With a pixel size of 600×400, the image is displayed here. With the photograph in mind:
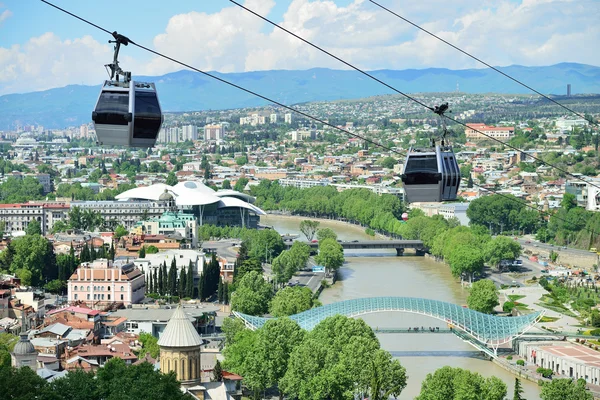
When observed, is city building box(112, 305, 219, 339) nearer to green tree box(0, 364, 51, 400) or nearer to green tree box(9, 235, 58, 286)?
green tree box(9, 235, 58, 286)

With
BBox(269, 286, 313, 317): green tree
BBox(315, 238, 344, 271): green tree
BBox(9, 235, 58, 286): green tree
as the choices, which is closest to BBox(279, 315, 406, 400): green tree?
BBox(269, 286, 313, 317): green tree

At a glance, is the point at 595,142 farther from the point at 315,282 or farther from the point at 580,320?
the point at 580,320

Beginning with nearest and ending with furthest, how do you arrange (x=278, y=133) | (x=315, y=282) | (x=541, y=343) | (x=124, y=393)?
(x=124, y=393), (x=541, y=343), (x=315, y=282), (x=278, y=133)

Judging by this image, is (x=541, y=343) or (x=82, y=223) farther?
(x=82, y=223)

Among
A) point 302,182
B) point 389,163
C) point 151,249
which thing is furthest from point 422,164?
point 389,163

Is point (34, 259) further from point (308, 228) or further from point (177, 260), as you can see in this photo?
point (308, 228)

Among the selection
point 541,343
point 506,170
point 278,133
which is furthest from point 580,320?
point 278,133

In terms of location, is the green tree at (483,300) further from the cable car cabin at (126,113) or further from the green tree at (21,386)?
the cable car cabin at (126,113)
